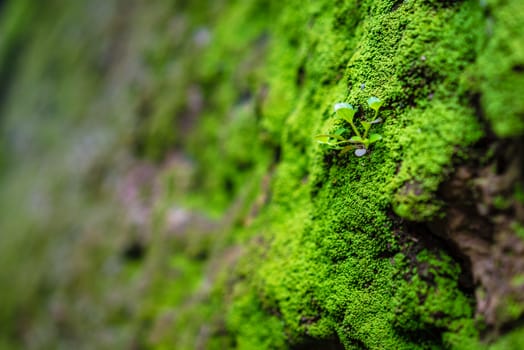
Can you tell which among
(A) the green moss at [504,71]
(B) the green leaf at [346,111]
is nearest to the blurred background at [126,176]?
(B) the green leaf at [346,111]

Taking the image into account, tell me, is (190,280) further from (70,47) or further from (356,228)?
(70,47)

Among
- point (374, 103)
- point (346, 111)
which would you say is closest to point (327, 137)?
point (346, 111)

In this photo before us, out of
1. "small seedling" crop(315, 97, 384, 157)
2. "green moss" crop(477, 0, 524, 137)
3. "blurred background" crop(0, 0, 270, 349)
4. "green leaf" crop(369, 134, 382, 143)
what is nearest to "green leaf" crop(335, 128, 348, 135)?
"small seedling" crop(315, 97, 384, 157)

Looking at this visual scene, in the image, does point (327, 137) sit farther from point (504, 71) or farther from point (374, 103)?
point (504, 71)

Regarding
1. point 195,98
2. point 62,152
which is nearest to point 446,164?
point 195,98

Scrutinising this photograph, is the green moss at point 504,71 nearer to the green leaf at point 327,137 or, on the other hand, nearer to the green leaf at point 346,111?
the green leaf at point 346,111

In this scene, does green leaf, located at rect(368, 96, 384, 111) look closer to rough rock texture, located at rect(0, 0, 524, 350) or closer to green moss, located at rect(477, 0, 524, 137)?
rough rock texture, located at rect(0, 0, 524, 350)
